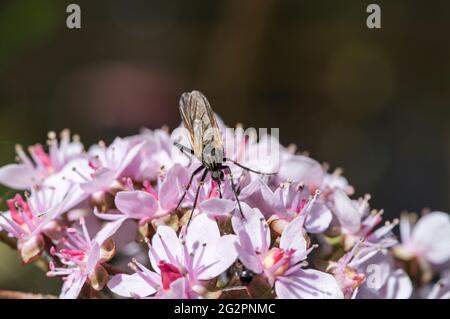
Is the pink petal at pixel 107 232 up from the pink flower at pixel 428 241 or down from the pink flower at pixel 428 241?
up

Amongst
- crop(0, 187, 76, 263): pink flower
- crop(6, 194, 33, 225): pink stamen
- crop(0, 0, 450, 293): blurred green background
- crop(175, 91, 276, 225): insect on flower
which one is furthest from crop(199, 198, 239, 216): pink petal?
crop(0, 0, 450, 293): blurred green background

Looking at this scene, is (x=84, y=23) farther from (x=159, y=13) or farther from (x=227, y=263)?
(x=227, y=263)

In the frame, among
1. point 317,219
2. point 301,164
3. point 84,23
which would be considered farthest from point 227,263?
point 84,23

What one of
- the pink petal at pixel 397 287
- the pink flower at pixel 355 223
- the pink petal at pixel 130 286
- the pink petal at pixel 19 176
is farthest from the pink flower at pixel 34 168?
the pink petal at pixel 397 287

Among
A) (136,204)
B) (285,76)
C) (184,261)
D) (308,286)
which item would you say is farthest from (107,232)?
(285,76)

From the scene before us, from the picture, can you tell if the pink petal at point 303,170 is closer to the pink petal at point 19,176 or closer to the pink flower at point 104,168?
the pink flower at point 104,168
